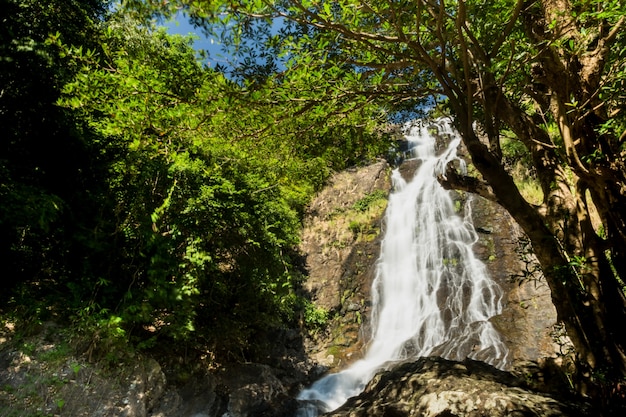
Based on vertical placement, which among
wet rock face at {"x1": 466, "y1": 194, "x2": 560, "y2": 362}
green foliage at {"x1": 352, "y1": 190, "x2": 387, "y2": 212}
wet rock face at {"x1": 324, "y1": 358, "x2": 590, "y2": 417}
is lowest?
wet rock face at {"x1": 324, "y1": 358, "x2": 590, "y2": 417}

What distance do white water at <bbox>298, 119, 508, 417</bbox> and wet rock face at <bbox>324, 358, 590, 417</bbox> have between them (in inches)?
199

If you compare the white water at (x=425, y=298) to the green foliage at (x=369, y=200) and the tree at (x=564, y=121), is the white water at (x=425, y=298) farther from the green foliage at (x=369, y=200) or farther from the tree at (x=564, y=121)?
the tree at (x=564, y=121)

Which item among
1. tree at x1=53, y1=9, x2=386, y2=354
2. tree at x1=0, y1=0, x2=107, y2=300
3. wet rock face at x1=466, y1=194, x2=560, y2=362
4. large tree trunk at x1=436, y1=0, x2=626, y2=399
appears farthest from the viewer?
wet rock face at x1=466, y1=194, x2=560, y2=362

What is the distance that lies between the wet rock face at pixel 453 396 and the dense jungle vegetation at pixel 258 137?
637 mm

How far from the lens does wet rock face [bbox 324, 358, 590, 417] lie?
3.97 m

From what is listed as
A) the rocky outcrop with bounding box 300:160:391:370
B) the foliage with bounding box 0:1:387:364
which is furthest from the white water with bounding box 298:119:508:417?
the foliage with bounding box 0:1:387:364

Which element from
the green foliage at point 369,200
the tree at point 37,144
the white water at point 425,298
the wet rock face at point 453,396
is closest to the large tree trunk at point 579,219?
the wet rock face at point 453,396

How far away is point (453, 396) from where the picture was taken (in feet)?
14.8

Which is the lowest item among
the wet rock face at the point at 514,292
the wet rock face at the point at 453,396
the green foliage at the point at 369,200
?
the wet rock face at the point at 453,396

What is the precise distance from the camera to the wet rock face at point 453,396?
13.0 ft

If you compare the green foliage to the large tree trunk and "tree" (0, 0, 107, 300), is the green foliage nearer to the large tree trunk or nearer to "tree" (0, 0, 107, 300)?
"tree" (0, 0, 107, 300)

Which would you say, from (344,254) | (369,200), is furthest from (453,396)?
(369,200)

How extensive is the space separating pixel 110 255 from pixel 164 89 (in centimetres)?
555

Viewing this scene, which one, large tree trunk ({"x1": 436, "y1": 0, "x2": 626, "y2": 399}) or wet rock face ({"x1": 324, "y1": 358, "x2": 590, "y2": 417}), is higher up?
large tree trunk ({"x1": 436, "y1": 0, "x2": 626, "y2": 399})
